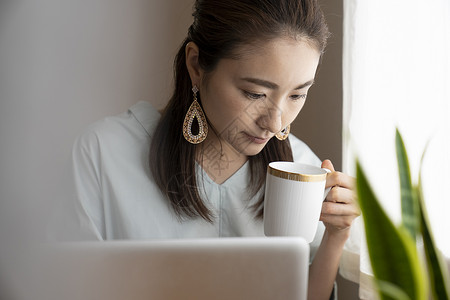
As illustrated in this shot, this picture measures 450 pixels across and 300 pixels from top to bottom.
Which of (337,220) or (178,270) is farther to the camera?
(337,220)

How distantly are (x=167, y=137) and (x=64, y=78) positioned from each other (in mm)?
433

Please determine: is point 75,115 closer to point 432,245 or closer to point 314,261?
point 314,261

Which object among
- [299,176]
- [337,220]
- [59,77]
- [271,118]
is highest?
[59,77]

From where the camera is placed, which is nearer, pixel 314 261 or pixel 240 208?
pixel 314 261

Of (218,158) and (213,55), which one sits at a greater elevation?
(213,55)

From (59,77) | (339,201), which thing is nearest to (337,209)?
(339,201)

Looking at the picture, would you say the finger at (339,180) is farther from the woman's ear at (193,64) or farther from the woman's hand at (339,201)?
the woman's ear at (193,64)

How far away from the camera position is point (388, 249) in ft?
1.53

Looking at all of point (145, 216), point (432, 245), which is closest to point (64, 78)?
point (145, 216)

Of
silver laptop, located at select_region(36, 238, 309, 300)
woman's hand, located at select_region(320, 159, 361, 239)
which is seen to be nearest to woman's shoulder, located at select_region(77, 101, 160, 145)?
woman's hand, located at select_region(320, 159, 361, 239)

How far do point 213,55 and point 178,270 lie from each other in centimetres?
59

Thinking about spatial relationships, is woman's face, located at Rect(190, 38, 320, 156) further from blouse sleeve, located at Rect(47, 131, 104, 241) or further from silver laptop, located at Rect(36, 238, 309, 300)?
silver laptop, located at Rect(36, 238, 309, 300)

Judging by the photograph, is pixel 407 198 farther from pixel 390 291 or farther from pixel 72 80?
pixel 72 80

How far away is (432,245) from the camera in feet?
1.75
